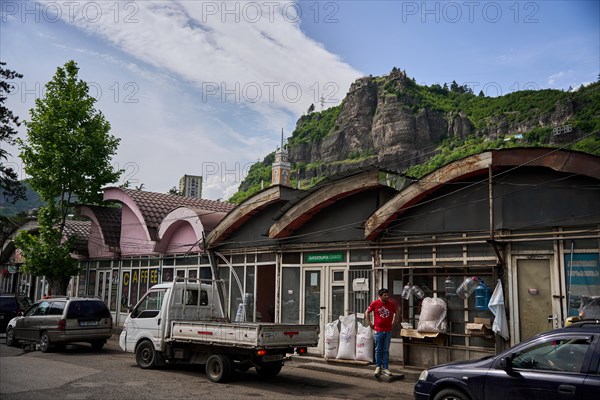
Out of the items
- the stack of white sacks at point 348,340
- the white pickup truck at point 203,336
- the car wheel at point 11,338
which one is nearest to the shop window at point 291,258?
the stack of white sacks at point 348,340

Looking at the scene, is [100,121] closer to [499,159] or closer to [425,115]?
[499,159]

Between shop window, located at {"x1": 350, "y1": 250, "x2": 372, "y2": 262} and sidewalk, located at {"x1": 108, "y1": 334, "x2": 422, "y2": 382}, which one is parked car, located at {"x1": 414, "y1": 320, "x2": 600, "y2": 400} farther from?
shop window, located at {"x1": 350, "y1": 250, "x2": 372, "y2": 262}

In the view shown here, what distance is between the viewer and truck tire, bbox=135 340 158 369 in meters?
12.5

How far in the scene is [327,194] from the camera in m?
15.5

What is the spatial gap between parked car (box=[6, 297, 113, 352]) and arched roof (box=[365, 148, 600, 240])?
8.76 m

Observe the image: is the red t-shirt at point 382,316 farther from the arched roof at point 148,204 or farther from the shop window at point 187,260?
the arched roof at point 148,204

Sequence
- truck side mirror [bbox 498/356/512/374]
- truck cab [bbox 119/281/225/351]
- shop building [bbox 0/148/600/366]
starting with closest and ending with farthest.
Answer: truck side mirror [bbox 498/356/512/374], shop building [bbox 0/148/600/366], truck cab [bbox 119/281/225/351]

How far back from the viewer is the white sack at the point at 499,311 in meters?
11.6

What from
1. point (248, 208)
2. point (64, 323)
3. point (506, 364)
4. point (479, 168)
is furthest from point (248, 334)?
point (248, 208)

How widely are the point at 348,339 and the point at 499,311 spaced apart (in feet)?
13.5

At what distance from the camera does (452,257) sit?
1306cm

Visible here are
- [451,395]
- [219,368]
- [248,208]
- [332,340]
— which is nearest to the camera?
[451,395]

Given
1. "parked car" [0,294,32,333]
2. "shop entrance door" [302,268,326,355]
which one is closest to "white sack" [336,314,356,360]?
"shop entrance door" [302,268,326,355]

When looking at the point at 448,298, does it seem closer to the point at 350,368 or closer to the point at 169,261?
the point at 350,368
